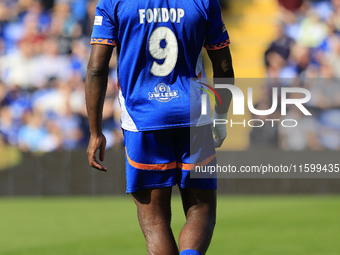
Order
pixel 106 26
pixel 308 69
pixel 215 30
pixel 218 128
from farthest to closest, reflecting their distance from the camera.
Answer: pixel 308 69 < pixel 218 128 < pixel 215 30 < pixel 106 26

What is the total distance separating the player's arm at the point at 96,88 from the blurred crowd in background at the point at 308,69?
874cm

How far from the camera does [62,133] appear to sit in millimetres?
13695

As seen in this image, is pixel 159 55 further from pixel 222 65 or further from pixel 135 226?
pixel 135 226

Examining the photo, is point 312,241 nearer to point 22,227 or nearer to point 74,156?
point 22,227

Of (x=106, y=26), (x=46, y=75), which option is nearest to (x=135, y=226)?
(x=106, y=26)

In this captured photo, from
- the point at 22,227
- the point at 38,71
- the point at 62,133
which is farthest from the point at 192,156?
the point at 38,71

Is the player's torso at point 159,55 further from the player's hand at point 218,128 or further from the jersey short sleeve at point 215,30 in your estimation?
the player's hand at point 218,128

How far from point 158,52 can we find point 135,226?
18.6ft

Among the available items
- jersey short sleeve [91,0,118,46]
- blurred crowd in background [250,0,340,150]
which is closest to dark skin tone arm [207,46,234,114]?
jersey short sleeve [91,0,118,46]

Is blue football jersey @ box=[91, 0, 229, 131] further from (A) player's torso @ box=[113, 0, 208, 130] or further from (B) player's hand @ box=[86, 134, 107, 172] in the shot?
(B) player's hand @ box=[86, 134, 107, 172]

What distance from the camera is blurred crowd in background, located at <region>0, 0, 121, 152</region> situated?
13656 millimetres

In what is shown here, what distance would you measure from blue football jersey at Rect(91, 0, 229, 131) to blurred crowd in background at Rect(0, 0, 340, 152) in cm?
870

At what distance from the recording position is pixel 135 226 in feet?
30.5

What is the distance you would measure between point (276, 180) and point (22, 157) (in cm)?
433
